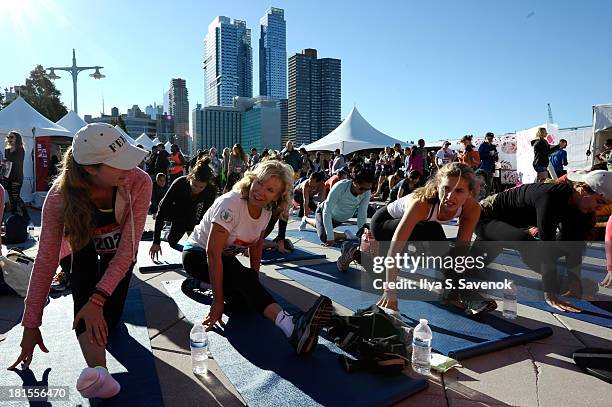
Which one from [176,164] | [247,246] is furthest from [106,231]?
[176,164]

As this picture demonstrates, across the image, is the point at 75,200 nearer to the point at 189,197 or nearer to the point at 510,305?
the point at 189,197

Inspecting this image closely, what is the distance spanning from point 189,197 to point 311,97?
207ft

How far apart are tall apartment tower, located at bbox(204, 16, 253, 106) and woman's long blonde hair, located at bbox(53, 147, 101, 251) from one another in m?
136

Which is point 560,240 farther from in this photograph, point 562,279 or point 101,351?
point 101,351

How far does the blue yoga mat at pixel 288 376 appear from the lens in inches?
76.8

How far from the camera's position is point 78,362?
2.30 m

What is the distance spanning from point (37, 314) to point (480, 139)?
50.7 ft

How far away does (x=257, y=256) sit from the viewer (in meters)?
3.17

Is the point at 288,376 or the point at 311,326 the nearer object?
the point at 288,376

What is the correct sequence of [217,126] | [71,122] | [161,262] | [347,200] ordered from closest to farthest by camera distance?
1. [161,262]
2. [347,200]
3. [71,122]
4. [217,126]

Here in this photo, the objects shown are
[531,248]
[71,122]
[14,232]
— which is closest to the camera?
[531,248]

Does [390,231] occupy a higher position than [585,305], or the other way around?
[390,231]

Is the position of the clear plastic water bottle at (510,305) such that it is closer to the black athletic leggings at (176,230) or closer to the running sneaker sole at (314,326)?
the running sneaker sole at (314,326)

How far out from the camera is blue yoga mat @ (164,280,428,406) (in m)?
1.95
